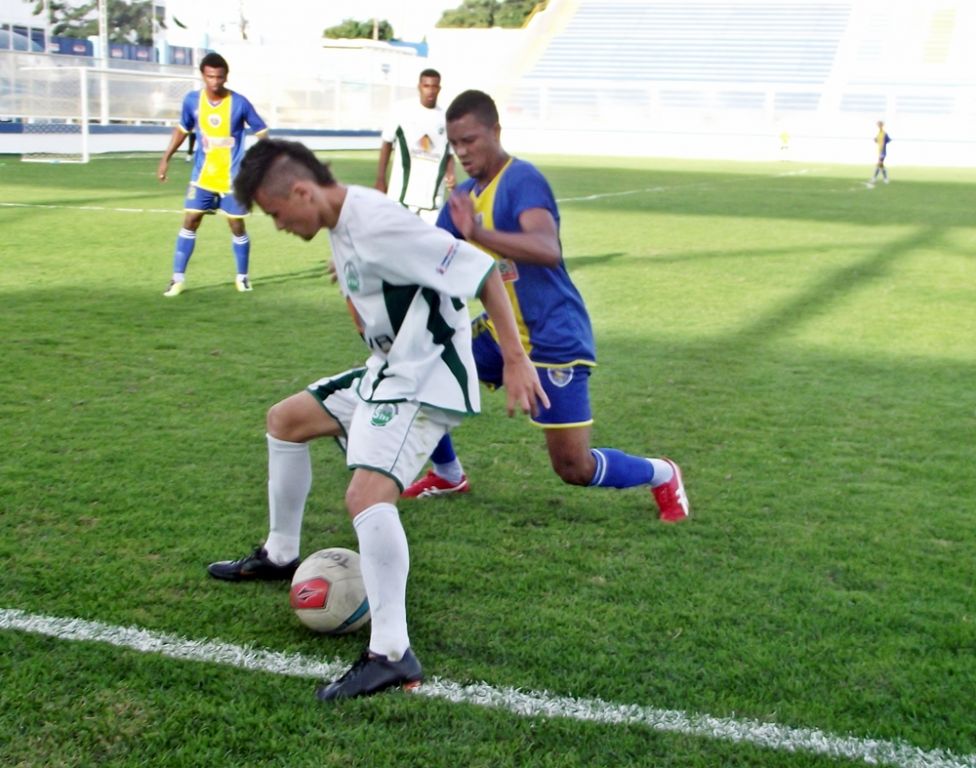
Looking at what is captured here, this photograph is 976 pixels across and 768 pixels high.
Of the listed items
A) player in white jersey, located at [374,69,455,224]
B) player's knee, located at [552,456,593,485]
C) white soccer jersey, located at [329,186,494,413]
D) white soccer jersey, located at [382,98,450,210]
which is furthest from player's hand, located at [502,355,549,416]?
white soccer jersey, located at [382,98,450,210]

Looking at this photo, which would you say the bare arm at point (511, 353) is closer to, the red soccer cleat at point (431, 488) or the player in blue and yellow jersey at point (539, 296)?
the player in blue and yellow jersey at point (539, 296)

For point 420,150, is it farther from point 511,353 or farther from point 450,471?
point 511,353

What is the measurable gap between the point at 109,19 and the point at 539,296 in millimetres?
50948

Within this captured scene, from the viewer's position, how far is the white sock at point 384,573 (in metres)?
3.12

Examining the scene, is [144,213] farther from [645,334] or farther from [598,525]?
[598,525]

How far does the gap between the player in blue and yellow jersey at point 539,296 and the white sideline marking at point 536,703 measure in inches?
49.4

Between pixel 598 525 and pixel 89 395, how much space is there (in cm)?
307

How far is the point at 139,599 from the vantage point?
3.63 metres

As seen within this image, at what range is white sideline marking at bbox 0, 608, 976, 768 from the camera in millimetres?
2830

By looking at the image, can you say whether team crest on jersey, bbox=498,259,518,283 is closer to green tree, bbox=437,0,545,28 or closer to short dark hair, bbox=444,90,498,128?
short dark hair, bbox=444,90,498,128

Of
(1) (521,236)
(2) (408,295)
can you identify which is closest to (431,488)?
(1) (521,236)

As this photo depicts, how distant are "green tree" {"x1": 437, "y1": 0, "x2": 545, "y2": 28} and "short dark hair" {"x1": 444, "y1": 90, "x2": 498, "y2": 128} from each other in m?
84.3

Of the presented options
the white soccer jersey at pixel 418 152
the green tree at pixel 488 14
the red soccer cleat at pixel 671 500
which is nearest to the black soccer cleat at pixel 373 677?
the red soccer cleat at pixel 671 500

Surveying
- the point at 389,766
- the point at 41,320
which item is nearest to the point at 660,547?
the point at 389,766
